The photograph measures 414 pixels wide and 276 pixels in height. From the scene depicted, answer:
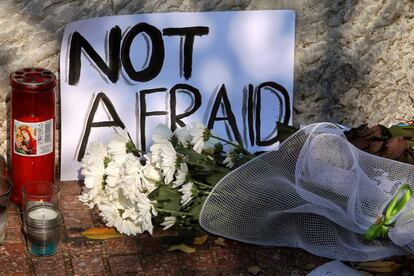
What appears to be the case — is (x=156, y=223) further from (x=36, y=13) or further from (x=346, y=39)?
(x=346, y=39)

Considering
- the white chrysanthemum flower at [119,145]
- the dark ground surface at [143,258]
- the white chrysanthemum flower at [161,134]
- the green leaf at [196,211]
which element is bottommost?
the dark ground surface at [143,258]

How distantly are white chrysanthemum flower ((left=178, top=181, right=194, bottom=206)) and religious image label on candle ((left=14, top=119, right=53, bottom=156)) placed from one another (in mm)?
587

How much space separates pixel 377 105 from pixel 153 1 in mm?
1232

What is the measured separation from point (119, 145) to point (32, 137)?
1.14ft

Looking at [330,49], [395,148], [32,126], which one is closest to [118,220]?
[32,126]

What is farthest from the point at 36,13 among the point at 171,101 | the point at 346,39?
the point at 346,39

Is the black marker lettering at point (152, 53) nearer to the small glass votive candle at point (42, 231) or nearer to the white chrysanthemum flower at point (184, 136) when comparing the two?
the white chrysanthemum flower at point (184, 136)

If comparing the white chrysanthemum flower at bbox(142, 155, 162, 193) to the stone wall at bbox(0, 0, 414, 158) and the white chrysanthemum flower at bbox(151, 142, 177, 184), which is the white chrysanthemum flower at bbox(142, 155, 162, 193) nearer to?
the white chrysanthemum flower at bbox(151, 142, 177, 184)

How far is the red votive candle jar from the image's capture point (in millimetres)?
3668

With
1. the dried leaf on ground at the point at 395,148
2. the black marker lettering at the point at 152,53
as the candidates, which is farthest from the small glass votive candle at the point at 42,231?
the dried leaf on ground at the point at 395,148

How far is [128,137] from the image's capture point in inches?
151

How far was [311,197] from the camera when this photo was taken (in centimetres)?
356

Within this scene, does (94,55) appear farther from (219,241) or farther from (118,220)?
(219,241)

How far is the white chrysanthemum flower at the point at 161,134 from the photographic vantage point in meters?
3.75
